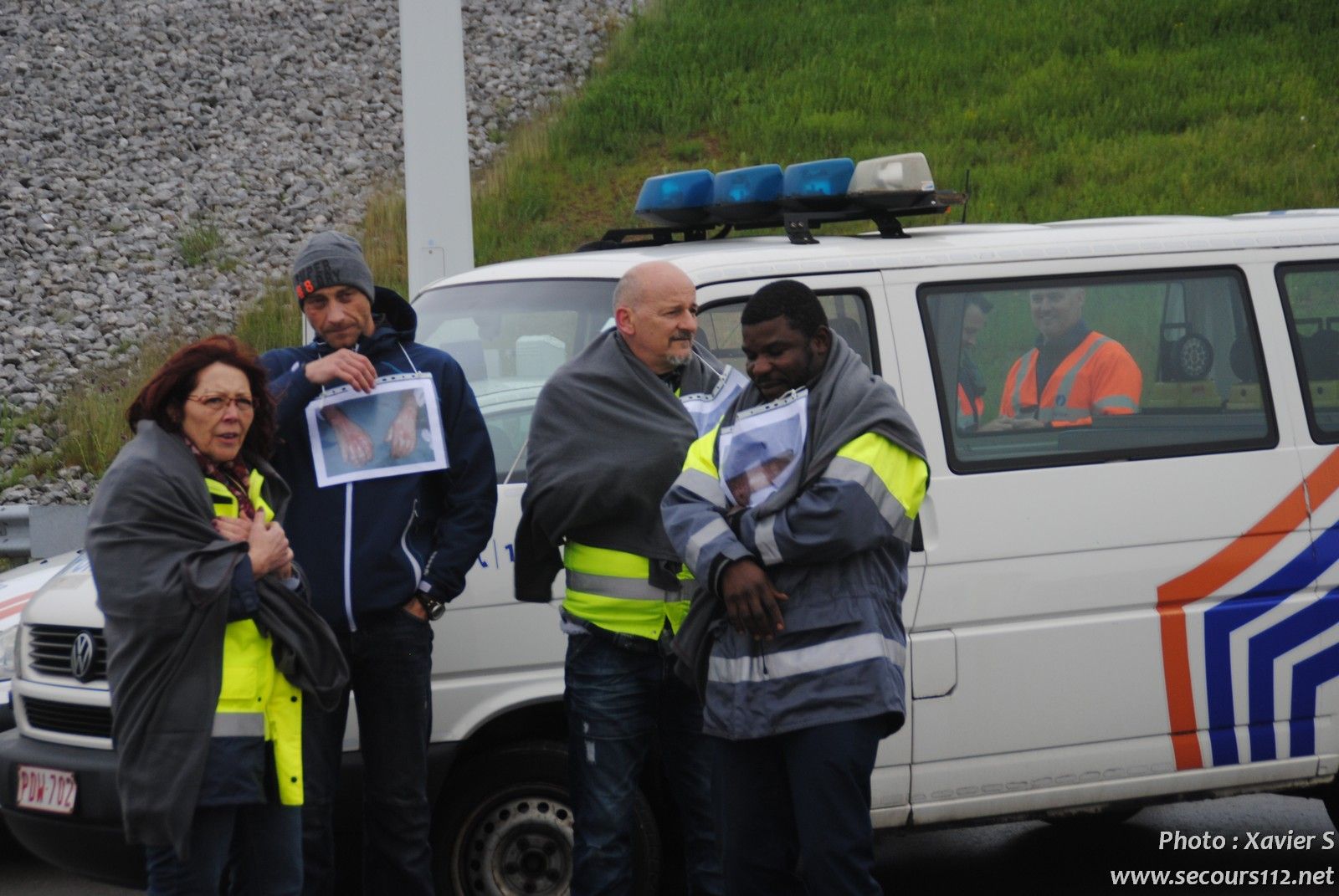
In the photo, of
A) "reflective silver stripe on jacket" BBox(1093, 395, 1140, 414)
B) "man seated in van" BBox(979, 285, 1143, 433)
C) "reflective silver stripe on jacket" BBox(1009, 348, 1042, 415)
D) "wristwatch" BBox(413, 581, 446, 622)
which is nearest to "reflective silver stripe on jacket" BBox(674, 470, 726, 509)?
"wristwatch" BBox(413, 581, 446, 622)

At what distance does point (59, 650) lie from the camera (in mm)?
4793

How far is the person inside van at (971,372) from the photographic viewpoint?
481cm

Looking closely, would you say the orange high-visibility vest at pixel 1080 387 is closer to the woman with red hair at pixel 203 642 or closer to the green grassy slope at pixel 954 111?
the woman with red hair at pixel 203 642

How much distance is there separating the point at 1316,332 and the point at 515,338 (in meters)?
2.58

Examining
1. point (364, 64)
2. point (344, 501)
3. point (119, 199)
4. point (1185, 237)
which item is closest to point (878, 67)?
point (364, 64)

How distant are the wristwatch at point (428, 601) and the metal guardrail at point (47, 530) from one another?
518 cm

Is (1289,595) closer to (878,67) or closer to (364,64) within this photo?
(878,67)

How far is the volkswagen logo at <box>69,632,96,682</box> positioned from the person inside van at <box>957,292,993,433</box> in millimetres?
2611

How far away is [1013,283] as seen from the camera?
16.2ft

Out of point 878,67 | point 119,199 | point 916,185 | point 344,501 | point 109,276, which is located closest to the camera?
point 344,501

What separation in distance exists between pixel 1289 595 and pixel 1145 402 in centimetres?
75

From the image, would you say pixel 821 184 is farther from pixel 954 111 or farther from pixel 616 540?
pixel 954 111

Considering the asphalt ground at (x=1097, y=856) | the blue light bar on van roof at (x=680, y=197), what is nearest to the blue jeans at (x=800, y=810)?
the asphalt ground at (x=1097, y=856)

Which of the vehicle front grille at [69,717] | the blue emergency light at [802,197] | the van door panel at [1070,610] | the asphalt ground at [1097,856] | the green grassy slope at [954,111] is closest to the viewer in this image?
the vehicle front grille at [69,717]
